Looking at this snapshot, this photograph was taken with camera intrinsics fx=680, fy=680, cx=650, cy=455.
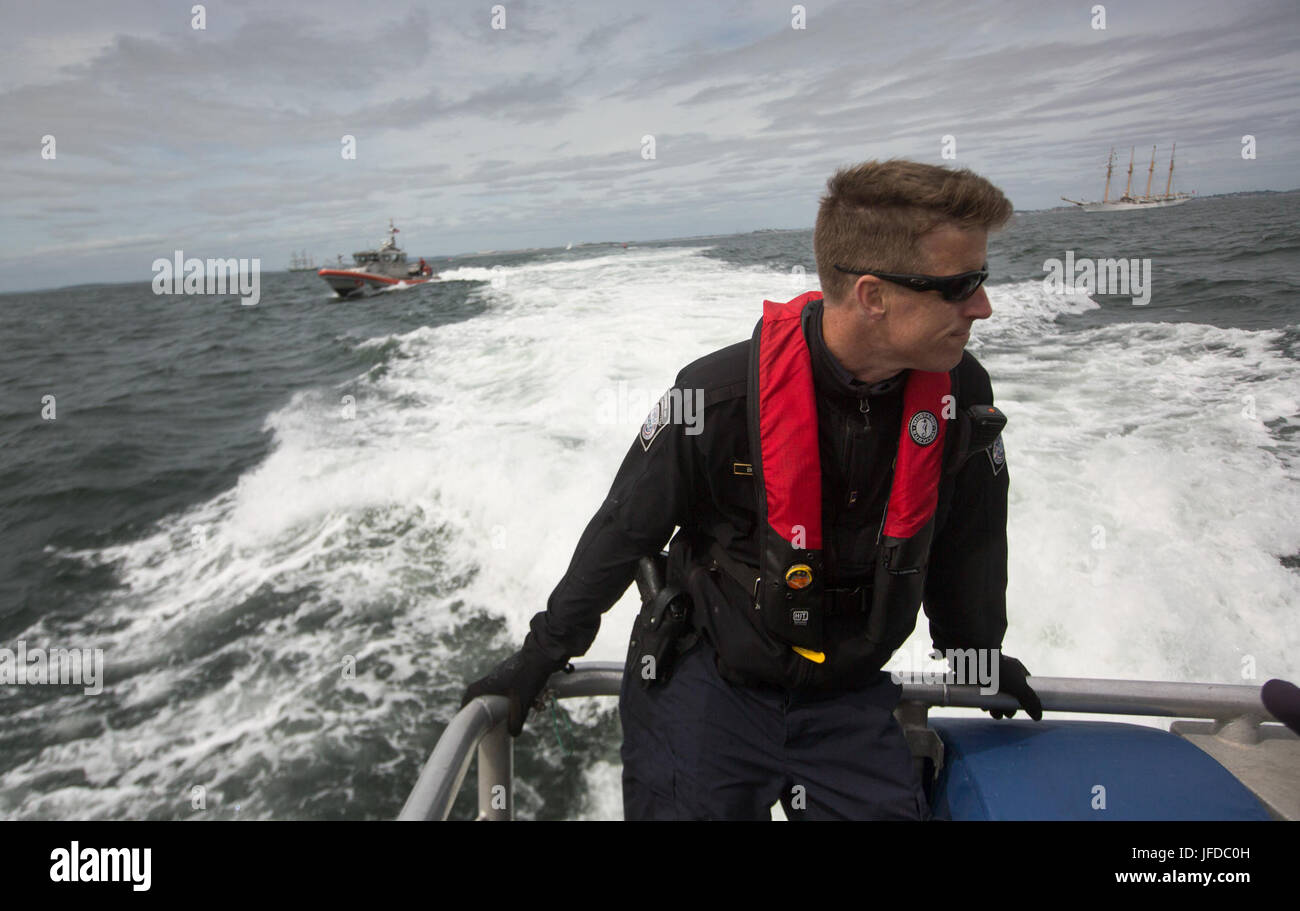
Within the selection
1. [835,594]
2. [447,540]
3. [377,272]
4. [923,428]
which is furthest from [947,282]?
[377,272]

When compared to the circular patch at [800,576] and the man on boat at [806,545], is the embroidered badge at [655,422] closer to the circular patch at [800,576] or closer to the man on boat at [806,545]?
the man on boat at [806,545]

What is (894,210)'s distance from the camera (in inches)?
55.4

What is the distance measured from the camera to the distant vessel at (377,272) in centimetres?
3419

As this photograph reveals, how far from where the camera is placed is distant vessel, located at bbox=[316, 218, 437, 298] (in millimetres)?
34188

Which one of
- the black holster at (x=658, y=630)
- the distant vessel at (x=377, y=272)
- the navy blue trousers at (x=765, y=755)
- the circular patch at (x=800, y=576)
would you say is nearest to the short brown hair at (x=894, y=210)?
the circular patch at (x=800, y=576)

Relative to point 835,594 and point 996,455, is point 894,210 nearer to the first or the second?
point 996,455

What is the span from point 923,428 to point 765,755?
34.6 inches

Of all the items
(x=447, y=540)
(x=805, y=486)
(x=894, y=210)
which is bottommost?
(x=447, y=540)

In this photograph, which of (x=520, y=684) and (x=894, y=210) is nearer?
(x=894, y=210)

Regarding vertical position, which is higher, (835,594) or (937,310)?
(937,310)

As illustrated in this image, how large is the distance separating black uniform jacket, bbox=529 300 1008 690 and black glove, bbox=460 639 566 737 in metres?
0.04

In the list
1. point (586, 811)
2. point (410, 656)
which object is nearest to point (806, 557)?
point (586, 811)

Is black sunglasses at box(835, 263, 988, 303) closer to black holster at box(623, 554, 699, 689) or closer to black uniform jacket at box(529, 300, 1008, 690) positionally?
black uniform jacket at box(529, 300, 1008, 690)

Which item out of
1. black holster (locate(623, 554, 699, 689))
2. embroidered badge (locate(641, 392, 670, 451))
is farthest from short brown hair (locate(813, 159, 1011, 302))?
black holster (locate(623, 554, 699, 689))
